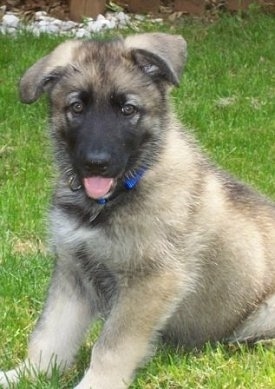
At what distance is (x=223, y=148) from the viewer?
24.4ft

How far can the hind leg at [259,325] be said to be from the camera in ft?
14.5

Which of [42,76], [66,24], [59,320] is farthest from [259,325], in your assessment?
[66,24]

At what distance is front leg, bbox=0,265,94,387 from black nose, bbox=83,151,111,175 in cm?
60

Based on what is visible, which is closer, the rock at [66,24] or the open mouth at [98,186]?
the open mouth at [98,186]

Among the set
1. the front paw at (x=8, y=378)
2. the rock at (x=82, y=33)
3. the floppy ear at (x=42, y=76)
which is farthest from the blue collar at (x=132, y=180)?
the rock at (x=82, y=33)

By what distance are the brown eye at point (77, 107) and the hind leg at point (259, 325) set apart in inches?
48.2

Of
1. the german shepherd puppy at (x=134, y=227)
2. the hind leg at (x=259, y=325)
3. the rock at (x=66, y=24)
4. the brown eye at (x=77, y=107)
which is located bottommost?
the rock at (x=66, y=24)

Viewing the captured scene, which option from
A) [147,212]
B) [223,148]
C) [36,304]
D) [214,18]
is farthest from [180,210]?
[214,18]

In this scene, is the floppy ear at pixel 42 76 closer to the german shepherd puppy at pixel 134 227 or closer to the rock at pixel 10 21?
the german shepherd puppy at pixel 134 227

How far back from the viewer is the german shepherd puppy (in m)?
3.90

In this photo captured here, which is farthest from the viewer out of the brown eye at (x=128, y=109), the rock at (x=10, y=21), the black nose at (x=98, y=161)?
the rock at (x=10, y=21)

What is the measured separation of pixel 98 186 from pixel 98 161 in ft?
0.57

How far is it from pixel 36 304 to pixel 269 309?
3.68ft

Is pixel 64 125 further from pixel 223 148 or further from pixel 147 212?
pixel 223 148
